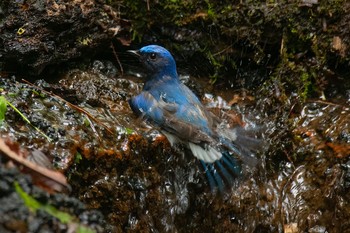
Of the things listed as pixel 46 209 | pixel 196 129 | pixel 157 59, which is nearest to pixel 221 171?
pixel 196 129

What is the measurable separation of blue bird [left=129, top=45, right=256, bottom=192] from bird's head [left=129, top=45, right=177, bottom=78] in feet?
0.10

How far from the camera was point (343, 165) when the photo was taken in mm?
4840

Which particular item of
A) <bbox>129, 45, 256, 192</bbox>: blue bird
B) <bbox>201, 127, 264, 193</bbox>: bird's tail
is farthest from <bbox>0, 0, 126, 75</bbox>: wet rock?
<bbox>201, 127, 264, 193</bbox>: bird's tail

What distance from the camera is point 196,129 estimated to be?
470 centimetres

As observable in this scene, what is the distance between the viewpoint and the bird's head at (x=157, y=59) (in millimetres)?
5176

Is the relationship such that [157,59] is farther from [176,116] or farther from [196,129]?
[196,129]

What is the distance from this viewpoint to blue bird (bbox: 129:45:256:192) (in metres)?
4.59

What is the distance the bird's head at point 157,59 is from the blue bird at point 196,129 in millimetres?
31

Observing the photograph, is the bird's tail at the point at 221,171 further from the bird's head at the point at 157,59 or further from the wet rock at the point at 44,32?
the wet rock at the point at 44,32

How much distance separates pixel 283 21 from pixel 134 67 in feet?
5.27

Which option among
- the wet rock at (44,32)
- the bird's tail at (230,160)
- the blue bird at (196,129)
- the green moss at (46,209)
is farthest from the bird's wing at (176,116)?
the green moss at (46,209)

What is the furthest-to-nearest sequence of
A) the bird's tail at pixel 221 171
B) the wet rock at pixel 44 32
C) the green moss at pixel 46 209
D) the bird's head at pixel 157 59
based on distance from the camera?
1. the bird's head at pixel 157 59
2. the bird's tail at pixel 221 171
3. the wet rock at pixel 44 32
4. the green moss at pixel 46 209

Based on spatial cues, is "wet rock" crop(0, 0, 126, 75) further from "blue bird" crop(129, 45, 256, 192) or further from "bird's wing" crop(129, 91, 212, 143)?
"bird's wing" crop(129, 91, 212, 143)

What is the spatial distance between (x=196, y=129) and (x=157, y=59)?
36.1 inches
